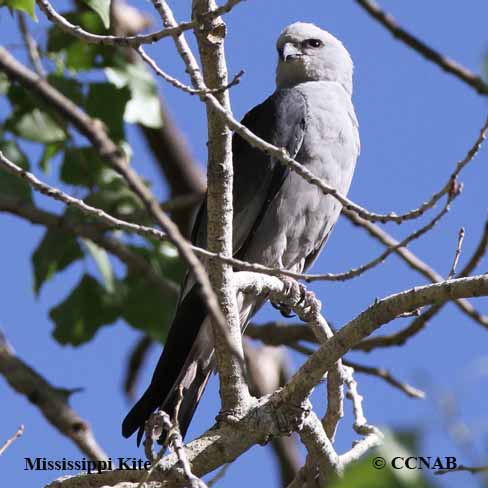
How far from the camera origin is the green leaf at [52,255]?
432 cm

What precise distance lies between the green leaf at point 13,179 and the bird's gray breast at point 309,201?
1.06 meters

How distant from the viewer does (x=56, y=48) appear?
14.1ft

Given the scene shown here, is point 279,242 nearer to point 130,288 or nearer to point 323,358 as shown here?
point 130,288

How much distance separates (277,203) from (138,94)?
0.95 metres

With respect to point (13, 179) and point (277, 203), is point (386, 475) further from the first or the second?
point (13, 179)

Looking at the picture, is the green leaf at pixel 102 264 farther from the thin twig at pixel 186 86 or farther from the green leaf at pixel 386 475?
the green leaf at pixel 386 475

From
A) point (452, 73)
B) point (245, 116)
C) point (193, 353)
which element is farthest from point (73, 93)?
point (452, 73)

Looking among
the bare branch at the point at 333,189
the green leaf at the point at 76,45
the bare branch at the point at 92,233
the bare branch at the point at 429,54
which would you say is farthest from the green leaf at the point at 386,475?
the green leaf at the point at 76,45

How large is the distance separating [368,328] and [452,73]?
31.5 inches

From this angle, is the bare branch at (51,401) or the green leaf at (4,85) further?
the green leaf at (4,85)

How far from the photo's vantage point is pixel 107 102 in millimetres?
4141

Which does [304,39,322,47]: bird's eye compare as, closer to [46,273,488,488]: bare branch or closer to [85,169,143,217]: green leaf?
[85,169,143,217]: green leaf

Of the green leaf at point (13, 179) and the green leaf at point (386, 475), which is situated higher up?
the green leaf at point (13, 179)

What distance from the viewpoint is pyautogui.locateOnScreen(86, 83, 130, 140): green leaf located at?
411 cm
